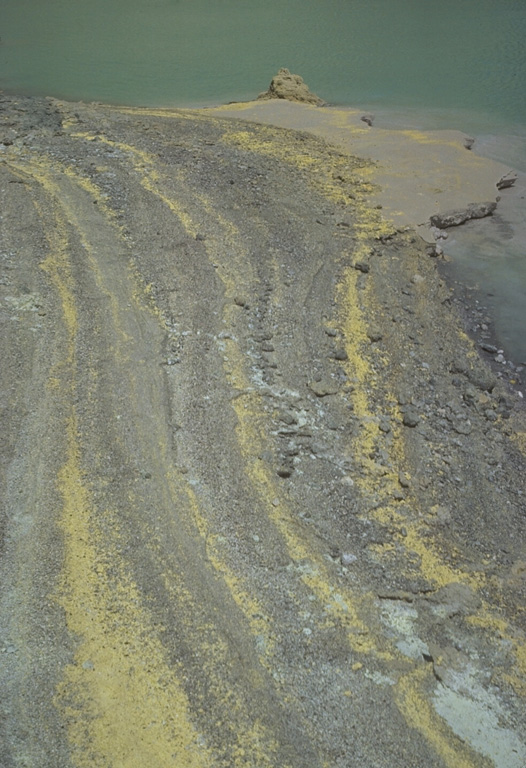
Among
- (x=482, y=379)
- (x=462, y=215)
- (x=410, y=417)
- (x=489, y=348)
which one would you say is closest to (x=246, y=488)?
(x=410, y=417)

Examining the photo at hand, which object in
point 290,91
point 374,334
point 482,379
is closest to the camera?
point 482,379

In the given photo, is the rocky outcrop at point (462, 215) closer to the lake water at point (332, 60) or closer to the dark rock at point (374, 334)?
the lake water at point (332, 60)

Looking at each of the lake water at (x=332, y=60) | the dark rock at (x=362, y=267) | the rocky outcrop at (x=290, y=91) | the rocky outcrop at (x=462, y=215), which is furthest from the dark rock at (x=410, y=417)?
the rocky outcrop at (x=290, y=91)

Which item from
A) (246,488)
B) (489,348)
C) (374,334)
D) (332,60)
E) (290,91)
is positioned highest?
(332,60)

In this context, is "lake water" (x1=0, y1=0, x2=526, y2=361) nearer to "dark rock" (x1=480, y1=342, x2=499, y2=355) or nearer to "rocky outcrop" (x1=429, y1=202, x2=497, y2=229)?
"rocky outcrop" (x1=429, y1=202, x2=497, y2=229)

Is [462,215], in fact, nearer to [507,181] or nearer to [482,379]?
[507,181]

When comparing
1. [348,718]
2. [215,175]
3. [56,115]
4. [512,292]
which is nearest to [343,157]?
[215,175]
